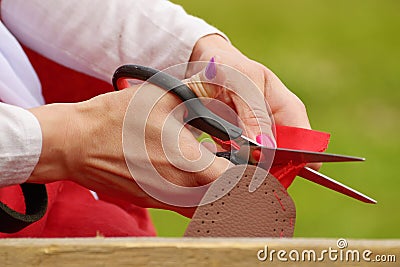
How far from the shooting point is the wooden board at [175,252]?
1.82 ft

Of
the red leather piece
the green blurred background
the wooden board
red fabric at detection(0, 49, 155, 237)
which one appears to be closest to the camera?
the wooden board

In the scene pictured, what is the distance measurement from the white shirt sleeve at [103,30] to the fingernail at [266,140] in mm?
170

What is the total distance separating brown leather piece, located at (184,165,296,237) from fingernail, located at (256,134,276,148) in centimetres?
5

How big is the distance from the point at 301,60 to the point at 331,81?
19cm

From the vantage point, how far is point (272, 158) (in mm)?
648

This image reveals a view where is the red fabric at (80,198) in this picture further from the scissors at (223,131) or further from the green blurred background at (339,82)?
the green blurred background at (339,82)

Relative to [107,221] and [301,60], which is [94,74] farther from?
[301,60]

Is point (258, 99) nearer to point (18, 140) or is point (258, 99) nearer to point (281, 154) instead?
point (281, 154)

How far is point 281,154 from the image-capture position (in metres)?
0.65

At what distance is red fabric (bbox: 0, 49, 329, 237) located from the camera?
673mm

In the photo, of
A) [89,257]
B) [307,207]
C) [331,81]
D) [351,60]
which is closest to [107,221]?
[89,257]

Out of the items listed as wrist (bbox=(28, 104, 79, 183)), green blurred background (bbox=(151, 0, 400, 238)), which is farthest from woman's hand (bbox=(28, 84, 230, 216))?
green blurred background (bbox=(151, 0, 400, 238))

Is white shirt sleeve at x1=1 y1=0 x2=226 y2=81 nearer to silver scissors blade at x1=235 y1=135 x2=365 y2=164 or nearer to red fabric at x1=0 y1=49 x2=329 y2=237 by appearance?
red fabric at x1=0 y1=49 x2=329 y2=237

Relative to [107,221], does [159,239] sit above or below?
above
